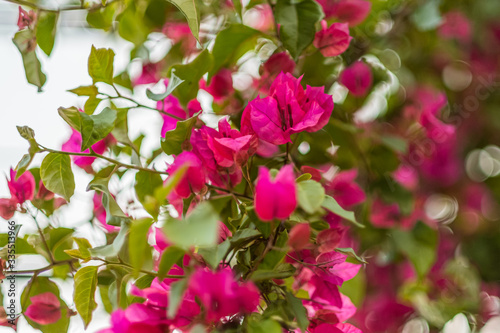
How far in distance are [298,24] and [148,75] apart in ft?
1.05

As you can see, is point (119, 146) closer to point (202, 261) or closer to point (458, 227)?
point (202, 261)

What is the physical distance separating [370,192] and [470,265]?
1.57 ft

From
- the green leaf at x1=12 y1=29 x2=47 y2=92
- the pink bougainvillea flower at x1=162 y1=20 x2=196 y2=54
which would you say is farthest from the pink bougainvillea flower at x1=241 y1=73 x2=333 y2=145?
the pink bougainvillea flower at x1=162 y1=20 x2=196 y2=54

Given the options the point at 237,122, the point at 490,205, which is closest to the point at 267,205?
the point at 237,122

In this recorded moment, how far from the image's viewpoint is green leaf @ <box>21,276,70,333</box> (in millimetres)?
538

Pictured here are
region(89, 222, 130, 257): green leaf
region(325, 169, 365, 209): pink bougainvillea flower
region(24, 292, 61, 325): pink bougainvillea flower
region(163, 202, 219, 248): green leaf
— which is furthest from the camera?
region(325, 169, 365, 209): pink bougainvillea flower

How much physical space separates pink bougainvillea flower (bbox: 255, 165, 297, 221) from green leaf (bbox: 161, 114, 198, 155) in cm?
14

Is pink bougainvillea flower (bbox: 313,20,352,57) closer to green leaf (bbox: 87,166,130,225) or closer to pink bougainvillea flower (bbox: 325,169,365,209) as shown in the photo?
pink bougainvillea flower (bbox: 325,169,365,209)

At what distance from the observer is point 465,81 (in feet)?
4.05

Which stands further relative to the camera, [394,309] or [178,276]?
[394,309]

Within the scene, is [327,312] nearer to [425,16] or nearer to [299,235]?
[299,235]

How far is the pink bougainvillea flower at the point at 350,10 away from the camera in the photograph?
0.65 metres

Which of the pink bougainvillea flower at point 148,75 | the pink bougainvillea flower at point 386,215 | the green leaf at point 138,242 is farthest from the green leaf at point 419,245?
the green leaf at point 138,242

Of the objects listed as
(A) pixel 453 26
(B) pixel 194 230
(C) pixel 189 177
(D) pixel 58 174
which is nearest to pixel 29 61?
(D) pixel 58 174
